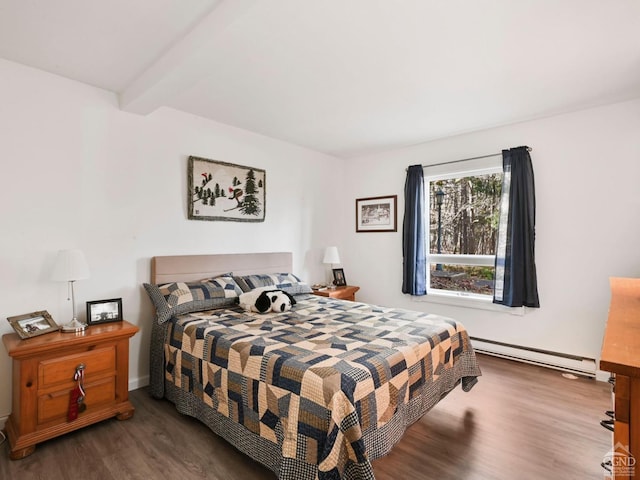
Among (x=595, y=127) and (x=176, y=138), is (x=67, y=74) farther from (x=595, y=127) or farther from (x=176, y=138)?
(x=595, y=127)

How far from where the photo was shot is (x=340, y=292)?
13.8 feet

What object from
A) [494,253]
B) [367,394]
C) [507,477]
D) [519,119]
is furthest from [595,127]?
[367,394]

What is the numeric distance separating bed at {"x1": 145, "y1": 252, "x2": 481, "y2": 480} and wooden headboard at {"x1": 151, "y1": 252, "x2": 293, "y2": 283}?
0.04 ft

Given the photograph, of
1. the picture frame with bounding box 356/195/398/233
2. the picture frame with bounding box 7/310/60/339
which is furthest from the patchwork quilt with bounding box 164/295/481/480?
the picture frame with bounding box 356/195/398/233

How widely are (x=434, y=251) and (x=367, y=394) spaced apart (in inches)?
115

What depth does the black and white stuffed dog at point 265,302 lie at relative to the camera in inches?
111

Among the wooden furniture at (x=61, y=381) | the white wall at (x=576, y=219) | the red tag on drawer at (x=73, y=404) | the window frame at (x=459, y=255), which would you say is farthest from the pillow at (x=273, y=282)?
the white wall at (x=576, y=219)

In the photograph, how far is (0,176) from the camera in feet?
7.42

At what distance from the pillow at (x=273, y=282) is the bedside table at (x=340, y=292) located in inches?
16.7

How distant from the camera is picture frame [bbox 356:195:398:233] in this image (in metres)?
4.47

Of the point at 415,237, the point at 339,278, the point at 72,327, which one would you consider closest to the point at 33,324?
the point at 72,327

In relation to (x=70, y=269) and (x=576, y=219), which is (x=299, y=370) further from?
(x=576, y=219)

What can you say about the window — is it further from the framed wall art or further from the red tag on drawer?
the red tag on drawer

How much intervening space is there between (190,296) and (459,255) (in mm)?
3002
